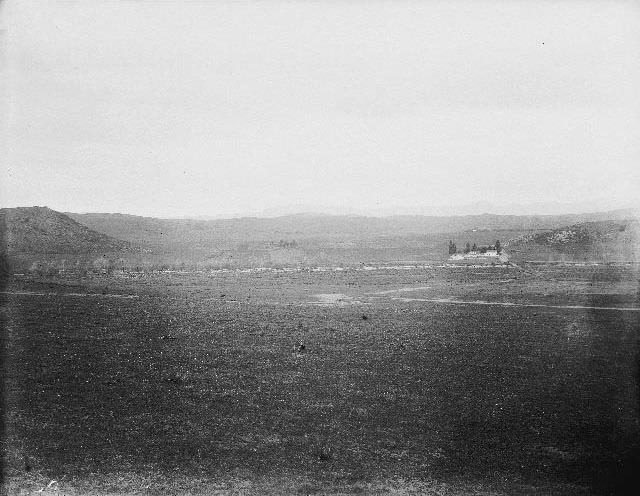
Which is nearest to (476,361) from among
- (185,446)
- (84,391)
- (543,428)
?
(543,428)

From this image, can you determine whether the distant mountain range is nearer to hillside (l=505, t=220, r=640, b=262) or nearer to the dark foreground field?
hillside (l=505, t=220, r=640, b=262)

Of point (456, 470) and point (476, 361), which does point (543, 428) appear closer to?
point (456, 470)

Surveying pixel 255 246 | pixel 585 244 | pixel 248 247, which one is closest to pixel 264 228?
pixel 255 246

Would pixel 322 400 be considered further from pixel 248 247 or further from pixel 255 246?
pixel 255 246

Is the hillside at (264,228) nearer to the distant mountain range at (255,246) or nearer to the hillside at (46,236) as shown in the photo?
the distant mountain range at (255,246)

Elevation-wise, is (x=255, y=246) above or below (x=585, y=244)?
above
